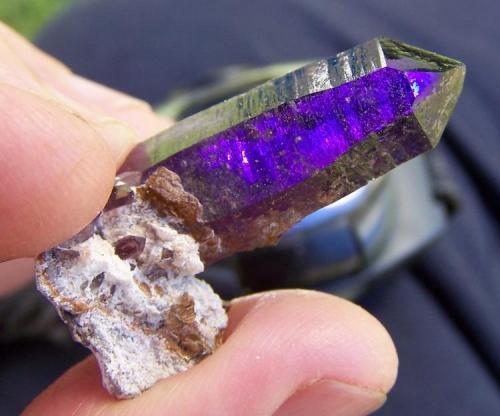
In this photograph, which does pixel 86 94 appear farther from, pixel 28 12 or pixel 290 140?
pixel 28 12

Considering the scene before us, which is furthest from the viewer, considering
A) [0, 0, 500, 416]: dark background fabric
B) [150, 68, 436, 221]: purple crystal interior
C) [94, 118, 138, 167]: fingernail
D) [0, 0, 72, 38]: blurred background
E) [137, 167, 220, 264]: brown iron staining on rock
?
[0, 0, 72, 38]: blurred background

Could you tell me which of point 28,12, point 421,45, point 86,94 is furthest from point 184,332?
point 28,12

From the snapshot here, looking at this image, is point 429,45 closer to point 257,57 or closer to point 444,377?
point 257,57

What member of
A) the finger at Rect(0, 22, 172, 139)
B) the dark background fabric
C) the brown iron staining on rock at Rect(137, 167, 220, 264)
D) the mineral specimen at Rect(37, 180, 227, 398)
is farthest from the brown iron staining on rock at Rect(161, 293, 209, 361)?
the dark background fabric

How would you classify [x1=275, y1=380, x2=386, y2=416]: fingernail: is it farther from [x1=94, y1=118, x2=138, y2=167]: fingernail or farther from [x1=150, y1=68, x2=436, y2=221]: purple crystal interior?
[x1=94, y1=118, x2=138, y2=167]: fingernail

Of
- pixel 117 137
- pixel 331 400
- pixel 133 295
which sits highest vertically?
pixel 117 137

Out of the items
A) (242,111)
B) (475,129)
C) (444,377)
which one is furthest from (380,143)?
(475,129)
